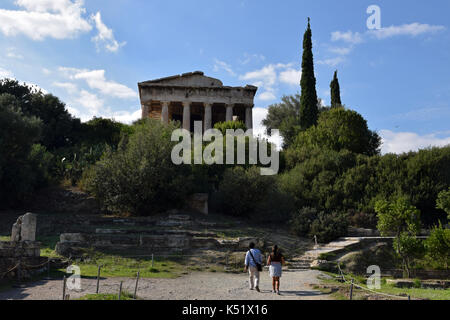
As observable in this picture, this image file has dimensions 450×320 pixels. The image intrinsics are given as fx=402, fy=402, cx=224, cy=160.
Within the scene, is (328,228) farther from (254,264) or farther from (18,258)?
(18,258)

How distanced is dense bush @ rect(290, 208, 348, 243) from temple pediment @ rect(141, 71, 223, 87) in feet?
80.8

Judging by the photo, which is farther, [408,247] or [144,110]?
[144,110]

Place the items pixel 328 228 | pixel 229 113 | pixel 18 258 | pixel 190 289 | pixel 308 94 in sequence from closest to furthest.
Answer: pixel 190 289 < pixel 18 258 < pixel 328 228 < pixel 308 94 < pixel 229 113

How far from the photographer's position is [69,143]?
3894cm

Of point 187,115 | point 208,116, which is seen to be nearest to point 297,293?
point 208,116

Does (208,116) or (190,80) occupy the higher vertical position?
(190,80)

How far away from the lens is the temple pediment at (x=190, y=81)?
4353 centimetres

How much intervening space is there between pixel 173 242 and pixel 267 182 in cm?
897

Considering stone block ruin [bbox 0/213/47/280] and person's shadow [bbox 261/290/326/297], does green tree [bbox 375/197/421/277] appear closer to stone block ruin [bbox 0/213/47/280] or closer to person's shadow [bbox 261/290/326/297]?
person's shadow [bbox 261/290/326/297]

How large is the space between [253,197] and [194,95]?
70.5 ft

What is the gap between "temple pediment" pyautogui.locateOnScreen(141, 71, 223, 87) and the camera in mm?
43531

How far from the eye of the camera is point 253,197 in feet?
80.2

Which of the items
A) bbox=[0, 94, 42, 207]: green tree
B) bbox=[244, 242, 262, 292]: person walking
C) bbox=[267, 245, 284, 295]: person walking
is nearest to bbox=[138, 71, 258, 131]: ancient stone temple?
bbox=[0, 94, 42, 207]: green tree
